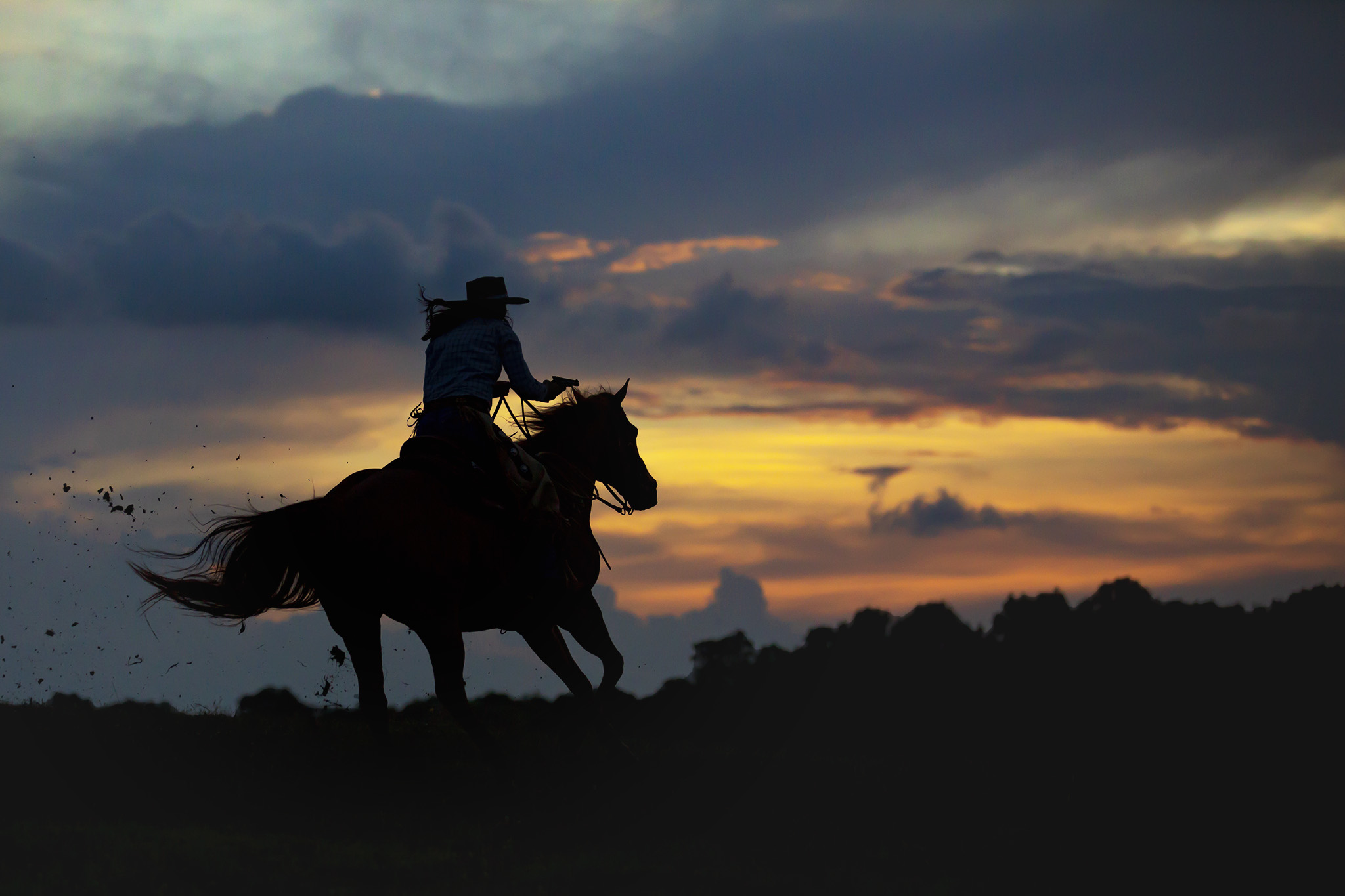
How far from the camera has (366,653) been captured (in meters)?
9.50

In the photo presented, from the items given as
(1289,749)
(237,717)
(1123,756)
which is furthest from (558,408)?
(1289,749)

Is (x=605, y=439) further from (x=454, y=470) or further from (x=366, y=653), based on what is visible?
(x=366, y=653)

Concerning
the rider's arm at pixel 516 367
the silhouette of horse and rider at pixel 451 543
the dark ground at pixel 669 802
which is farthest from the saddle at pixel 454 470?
the dark ground at pixel 669 802

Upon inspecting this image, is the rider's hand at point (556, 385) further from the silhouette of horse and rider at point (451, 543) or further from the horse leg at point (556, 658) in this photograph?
the horse leg at point (556, 658)

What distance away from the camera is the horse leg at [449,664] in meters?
9.27

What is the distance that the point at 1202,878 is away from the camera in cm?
936

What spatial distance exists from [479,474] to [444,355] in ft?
4.24

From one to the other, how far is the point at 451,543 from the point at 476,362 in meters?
1.88

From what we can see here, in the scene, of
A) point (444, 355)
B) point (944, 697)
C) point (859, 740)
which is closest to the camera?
point (444, 355)

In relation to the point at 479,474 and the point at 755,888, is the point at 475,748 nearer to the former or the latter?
the point at 479,474

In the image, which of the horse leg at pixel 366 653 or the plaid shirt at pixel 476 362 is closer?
the horse leg at pixel 366 653

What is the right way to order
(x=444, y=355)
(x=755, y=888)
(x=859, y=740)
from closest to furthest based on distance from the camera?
(x=755, y=888), (x=444, y=355), (x=859, y=740)

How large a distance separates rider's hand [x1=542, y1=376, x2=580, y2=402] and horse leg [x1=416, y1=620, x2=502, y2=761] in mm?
2491

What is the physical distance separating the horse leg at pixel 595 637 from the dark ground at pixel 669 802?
348 mm
